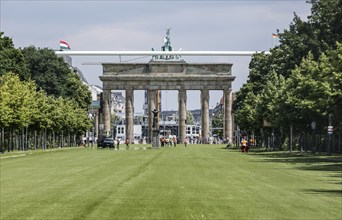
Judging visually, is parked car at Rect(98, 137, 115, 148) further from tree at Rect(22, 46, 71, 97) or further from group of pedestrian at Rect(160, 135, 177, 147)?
group of pedestrian at Rect(160, 135, 177, 147)

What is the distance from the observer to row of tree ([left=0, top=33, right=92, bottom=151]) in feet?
317

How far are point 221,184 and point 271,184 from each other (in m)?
1.94

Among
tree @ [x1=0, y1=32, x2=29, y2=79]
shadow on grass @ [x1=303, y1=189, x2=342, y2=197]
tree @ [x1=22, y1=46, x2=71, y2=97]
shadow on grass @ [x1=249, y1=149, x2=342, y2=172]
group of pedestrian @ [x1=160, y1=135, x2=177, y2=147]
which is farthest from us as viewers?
group of pedestrian @ [x1=160, y1=135, x2=177, y2=147]

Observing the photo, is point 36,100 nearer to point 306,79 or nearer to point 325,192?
point 306,79

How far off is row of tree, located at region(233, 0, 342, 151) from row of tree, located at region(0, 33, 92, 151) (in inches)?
1062

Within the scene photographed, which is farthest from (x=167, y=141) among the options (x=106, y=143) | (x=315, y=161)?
(x=315, y=161)

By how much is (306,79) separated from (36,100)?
40.7 metres

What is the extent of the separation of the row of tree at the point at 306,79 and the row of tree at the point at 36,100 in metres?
27.0

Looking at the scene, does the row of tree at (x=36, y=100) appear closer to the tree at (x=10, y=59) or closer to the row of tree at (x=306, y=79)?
the tree at (x=10, y=59)

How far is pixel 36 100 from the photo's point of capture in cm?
11400

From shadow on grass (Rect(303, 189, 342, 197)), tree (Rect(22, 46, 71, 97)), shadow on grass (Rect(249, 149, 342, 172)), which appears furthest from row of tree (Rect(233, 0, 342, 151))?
tree (Rect(22, 46, 71, 97))

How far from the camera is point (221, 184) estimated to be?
36.0 metres

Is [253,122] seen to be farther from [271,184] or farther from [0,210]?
[0,210]

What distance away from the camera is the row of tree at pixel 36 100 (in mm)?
96562
